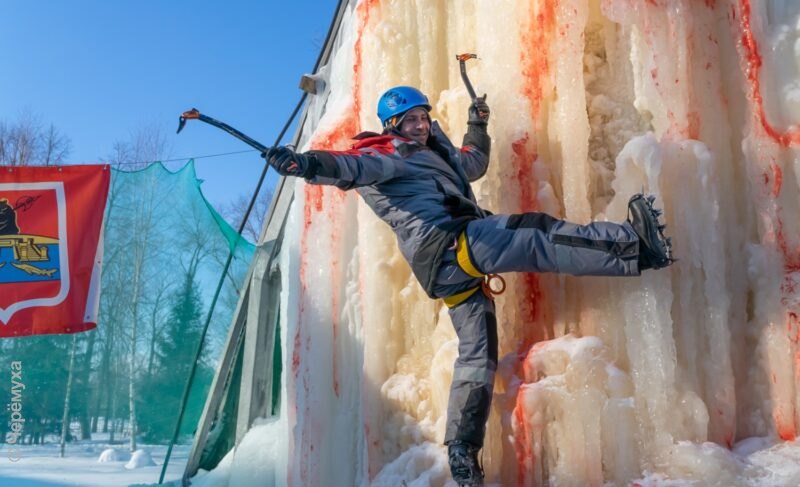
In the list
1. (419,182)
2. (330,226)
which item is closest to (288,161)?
(419,182)

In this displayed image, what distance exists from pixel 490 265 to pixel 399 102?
76cm

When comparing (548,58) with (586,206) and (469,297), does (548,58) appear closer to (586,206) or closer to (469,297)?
(586,206)

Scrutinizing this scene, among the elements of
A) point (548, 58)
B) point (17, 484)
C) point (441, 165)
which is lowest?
point (17, 484)

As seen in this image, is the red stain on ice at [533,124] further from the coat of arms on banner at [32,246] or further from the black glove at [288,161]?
the coat of arms on banner at [32,246]

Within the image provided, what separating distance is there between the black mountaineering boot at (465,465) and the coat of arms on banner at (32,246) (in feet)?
14.2

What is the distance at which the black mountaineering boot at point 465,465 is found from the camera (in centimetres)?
214

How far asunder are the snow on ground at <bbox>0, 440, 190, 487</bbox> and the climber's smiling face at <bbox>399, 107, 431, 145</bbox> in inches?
168

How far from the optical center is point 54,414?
5.71 meters

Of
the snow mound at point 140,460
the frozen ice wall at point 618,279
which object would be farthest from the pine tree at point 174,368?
the frozen ice wall at point 618,279

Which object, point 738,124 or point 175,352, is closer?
point 738,124

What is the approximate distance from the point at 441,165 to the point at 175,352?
161 inches

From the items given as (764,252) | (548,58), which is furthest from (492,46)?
(764,252)

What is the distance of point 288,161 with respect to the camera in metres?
2.14

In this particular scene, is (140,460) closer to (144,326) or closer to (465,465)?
(144,326)
